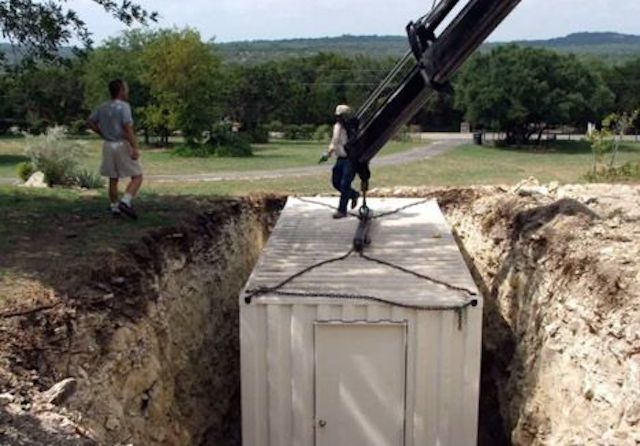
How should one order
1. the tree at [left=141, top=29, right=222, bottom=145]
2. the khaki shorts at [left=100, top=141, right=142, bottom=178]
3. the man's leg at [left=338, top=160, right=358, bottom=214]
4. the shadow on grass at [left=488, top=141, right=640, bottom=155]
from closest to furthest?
the khaki shorts at [left=100, top=141, right=142, bottom=178], the man's leg at [left=338, top=160, right=358, bottom=214], the tree at [left=141, top=29, right=222, bottom=145], the shadow on grass at [left=488, top=141, right=640, bottom=155]

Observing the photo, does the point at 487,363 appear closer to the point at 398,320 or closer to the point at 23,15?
the point at 398,320

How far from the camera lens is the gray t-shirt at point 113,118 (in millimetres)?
10109

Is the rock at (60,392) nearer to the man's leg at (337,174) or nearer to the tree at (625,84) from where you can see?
the man's leg at (337,174)

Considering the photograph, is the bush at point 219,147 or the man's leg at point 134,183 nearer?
the man's leg at point 134,183

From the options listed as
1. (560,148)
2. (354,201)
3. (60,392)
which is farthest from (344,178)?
(560,148)

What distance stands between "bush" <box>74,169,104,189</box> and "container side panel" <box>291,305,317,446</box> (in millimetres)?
9486

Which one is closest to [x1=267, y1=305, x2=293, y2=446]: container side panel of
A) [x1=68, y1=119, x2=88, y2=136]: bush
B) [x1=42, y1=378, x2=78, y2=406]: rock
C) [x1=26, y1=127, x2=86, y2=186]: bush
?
[x1=42, y1=378, x2=78, y2=406]: rock

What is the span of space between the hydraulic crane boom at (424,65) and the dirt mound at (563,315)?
253 cm

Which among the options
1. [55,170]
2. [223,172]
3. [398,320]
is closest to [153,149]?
[223,172]

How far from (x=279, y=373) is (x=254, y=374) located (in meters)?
0.27

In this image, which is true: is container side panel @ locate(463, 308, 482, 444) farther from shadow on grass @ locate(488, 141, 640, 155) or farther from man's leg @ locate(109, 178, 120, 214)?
shadow on grass @ locate(488, 141, 640, 155)

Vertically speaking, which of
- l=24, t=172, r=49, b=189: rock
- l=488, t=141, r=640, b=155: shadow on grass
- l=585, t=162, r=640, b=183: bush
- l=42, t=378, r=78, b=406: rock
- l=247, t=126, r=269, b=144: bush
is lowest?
l=488, t=141, r=640, b=155: shadow on grass

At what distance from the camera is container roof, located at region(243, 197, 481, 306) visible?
Result: 816cm

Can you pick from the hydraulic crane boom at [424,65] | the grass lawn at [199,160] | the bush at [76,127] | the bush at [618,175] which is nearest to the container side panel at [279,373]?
the hydraulic crane boom at [424,65]
